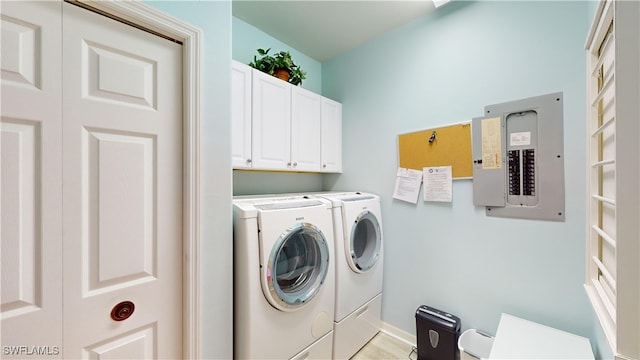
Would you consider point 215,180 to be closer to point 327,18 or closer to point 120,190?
point 120,190

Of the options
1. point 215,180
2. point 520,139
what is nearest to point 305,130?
point 215,180

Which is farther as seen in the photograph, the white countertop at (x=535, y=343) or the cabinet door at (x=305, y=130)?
the cabinet door at (x=305, y=130)

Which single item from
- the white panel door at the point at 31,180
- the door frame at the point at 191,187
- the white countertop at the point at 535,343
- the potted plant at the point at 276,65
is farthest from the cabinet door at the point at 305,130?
the white countertop at the point at 535,343

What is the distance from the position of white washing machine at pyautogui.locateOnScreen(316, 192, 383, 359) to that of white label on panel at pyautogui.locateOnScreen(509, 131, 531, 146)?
105cm

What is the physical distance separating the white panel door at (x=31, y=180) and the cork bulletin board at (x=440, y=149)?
2.08m

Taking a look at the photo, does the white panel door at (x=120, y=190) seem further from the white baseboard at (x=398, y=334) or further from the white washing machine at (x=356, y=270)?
the white baseboard at (x=398, y=334)

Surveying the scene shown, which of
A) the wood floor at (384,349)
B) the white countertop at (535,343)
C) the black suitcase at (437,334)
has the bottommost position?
the wood floor at (384,349)

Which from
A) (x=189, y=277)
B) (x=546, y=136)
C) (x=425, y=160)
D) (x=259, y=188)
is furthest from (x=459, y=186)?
(x=189, y=277)

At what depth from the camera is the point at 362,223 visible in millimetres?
2090

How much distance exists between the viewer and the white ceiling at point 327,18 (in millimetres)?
1878

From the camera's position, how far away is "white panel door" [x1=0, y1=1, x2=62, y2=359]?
2.51ft

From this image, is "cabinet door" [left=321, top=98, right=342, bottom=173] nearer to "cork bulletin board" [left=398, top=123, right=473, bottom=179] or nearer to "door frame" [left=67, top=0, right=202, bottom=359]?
"cork bulletin board" [left=398, top=123, right=473, bottom=179]

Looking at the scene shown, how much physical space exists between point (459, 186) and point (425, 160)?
32cm

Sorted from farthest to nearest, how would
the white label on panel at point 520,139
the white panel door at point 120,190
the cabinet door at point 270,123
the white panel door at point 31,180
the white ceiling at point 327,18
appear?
the white ceiling at point 327,18
the cabinet door at point 270,123
the white label on panel at point 520,139
the white panel door at point 120,190
the white panel door at point 31,180
